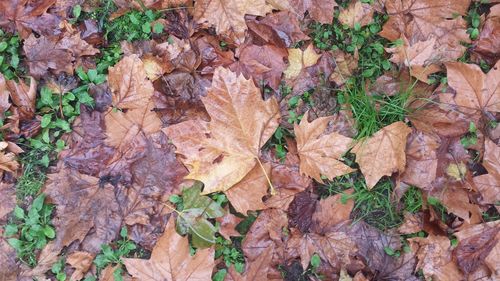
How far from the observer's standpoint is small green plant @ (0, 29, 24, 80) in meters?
2.49

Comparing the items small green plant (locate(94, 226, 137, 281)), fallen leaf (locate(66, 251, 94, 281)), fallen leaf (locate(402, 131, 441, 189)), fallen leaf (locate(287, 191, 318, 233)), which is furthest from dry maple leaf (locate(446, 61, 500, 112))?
fallen leaf (locate(66, 251, 94, 281))

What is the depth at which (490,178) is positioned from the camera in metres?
2.44

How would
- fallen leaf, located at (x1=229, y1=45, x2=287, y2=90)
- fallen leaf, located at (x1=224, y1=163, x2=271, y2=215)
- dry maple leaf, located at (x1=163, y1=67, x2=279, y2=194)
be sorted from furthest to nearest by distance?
fallen leaf, located at (x1=229, y1=45, x2=287, y2=90) < fallen leaf, located at (x1=224, y1=163, x2=271, y2=215) < dry maple leaf, located at (x1=163, y1=67, x2=279, y2=194)

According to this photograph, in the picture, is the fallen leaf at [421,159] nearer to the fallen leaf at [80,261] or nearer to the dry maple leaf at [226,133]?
the dry maple leaf at [226,133]

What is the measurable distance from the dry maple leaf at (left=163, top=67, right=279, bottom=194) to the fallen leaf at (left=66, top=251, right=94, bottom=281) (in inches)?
26.3

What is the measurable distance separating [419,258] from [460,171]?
483mm

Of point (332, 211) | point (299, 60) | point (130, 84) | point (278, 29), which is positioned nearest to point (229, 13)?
point (278, 29)

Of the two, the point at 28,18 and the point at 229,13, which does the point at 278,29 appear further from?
the point at 28,18

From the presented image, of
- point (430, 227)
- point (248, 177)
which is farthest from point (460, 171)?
point (248, 177)

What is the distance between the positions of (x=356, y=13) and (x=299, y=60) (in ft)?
1.29

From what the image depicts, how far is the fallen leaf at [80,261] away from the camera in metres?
2.42

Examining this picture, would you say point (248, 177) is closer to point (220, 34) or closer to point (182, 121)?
point (182, 121)

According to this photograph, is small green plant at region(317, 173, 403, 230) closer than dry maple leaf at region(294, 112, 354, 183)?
No

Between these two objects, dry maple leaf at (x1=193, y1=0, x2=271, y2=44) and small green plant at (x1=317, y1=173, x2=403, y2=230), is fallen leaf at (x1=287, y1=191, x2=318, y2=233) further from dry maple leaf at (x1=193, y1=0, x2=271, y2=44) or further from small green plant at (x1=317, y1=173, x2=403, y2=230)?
dry maple leaf at (x1=193, y1=0, x2=271, y2=44)
